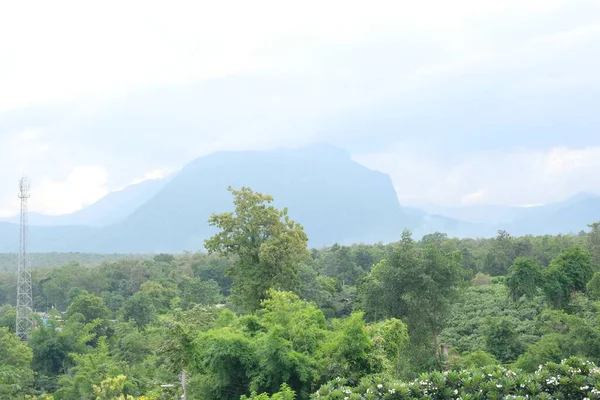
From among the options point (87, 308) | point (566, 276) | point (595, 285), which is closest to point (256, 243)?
point (595, 285)

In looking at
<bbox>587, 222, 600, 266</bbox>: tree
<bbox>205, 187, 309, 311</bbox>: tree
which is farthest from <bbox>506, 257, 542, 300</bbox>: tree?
<bbox>205, 187, 309, 311</bbox>: tree

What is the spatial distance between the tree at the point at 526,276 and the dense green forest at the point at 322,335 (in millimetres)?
58

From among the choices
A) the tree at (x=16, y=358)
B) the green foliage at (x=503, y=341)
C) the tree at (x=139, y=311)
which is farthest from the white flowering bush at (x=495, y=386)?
the tree at (x=139, y=311)

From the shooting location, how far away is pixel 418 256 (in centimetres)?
1716

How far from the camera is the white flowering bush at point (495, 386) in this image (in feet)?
23.6

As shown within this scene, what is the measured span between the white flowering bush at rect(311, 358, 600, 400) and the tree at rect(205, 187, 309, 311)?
980 centimetres

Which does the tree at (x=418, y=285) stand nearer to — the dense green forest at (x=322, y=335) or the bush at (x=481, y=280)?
the dense green forest at (x=322, y=335)

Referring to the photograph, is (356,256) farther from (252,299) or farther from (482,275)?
(252,299)

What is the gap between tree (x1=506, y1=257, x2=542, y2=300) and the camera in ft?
78.0

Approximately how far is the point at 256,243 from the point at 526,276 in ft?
41.3

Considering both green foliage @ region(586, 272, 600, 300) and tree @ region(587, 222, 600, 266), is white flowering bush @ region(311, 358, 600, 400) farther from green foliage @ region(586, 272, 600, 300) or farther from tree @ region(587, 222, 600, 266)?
tree @ region(587, 222, 600, 266)

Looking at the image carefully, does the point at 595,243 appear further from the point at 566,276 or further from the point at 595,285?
the point at 595,285

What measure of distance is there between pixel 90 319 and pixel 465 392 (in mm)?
26505

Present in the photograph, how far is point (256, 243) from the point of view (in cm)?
1809
